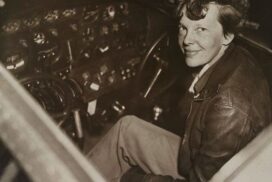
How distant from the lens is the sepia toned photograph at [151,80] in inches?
21.2

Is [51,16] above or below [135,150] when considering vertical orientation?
above

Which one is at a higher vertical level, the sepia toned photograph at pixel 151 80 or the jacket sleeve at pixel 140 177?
the sepia toned photograph at pixel 151 80

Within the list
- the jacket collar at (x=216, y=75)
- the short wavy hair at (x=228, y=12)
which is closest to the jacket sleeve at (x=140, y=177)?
the jacket collar at (x=216, y=75)

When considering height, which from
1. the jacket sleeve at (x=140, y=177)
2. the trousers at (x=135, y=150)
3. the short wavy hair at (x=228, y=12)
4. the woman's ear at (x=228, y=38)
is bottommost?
the jacket sleeve at (x=140, y=177)

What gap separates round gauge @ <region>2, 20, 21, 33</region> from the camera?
0.59 meters

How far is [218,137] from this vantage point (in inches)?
21.4

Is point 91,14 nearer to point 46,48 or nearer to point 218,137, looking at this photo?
point 46,48

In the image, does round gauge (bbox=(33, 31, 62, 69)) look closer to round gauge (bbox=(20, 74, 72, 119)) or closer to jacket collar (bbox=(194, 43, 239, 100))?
round gauge (bbox=(20, 74, 72, 119))

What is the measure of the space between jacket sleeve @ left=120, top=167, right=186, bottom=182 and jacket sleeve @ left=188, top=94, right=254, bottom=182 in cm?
4

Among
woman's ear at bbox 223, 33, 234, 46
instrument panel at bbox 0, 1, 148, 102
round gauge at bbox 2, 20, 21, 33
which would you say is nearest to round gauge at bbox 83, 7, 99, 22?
instrument panel at bbox 0, 1, 148, 102

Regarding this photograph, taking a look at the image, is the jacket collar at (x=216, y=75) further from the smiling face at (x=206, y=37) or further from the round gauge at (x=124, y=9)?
the round gauge at (x=124, y=9)

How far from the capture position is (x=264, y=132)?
0.52 m

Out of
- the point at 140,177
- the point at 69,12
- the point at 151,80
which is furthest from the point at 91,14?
the point at 140,177

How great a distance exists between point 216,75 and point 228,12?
0.09 meters
